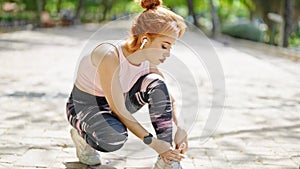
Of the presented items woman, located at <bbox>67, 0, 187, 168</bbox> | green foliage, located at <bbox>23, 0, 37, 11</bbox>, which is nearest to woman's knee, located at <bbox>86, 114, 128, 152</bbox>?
woman, located at <bbox>67, 0, 187, 168</bbox>

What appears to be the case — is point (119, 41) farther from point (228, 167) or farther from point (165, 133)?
point (228, 167)

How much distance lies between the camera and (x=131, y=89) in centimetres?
233

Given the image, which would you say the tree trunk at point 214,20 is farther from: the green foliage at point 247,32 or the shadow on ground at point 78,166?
the shadow on ground at point 78,166

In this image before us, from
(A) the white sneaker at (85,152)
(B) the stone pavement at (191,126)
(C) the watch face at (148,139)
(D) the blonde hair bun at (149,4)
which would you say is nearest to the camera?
(C) the watch face at (148,139)

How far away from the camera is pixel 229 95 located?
5211 millimetres

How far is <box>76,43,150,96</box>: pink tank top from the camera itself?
2236 mm

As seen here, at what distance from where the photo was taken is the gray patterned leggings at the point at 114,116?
7.31 feet

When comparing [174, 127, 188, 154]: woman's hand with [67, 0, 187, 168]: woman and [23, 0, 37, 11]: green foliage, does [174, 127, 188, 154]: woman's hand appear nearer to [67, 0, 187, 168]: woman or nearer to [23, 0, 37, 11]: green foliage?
[67, 0, 187, 168]: woman

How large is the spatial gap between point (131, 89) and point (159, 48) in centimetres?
26

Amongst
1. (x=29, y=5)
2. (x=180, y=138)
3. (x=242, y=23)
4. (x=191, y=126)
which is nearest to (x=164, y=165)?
(x=180, y=138)

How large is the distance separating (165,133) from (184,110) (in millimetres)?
1945

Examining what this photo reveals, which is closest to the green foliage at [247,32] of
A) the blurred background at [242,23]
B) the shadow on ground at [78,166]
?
the blurred background at [242,23]

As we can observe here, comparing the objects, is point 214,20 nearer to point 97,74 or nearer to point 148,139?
point 97,74

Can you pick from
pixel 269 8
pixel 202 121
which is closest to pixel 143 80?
pixel 202 121
